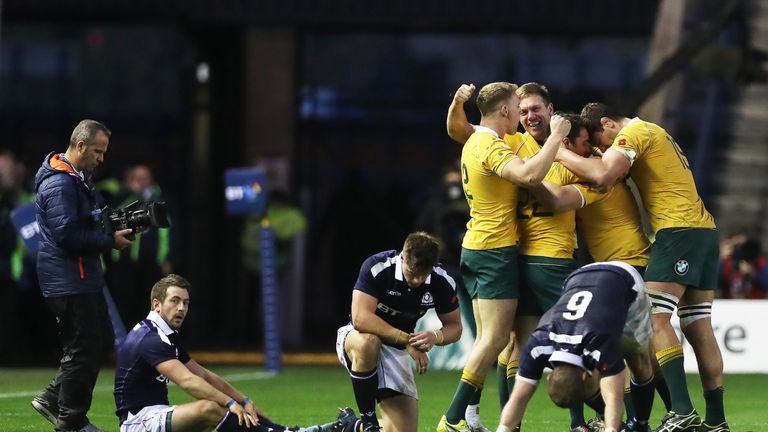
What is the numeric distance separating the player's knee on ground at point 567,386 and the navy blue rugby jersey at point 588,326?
75mm

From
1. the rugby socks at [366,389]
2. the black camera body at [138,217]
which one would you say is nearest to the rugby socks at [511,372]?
the rugby socks at [366,389]

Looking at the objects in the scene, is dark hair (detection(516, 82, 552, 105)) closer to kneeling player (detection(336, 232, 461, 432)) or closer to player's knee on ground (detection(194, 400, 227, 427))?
kneeling player (detection(336, 232, 461, 432))

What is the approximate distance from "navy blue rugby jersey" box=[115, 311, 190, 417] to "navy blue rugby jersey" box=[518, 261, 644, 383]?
2025 millimetres

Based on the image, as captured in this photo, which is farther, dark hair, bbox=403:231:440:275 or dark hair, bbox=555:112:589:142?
dark hair, bbox=555:112:589:142

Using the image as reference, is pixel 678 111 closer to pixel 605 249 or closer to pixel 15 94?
pixel 15 94

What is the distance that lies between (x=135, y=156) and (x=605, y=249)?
493 inches

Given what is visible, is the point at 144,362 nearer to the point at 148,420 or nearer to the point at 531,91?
the point at 148,420

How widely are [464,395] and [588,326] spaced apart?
1.50 m

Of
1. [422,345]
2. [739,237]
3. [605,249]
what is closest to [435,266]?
[422,345]

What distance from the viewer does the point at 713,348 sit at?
1098 cm

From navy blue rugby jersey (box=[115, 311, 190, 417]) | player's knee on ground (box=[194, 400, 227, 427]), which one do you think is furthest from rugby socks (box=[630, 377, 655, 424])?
navy blue rugby jersey (box=[115, 311, 190, 417])

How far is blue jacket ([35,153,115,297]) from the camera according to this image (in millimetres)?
10961

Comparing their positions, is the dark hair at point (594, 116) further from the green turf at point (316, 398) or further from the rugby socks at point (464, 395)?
the green turf at point (316, 398)

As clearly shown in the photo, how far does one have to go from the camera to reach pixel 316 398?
14.0 meters
